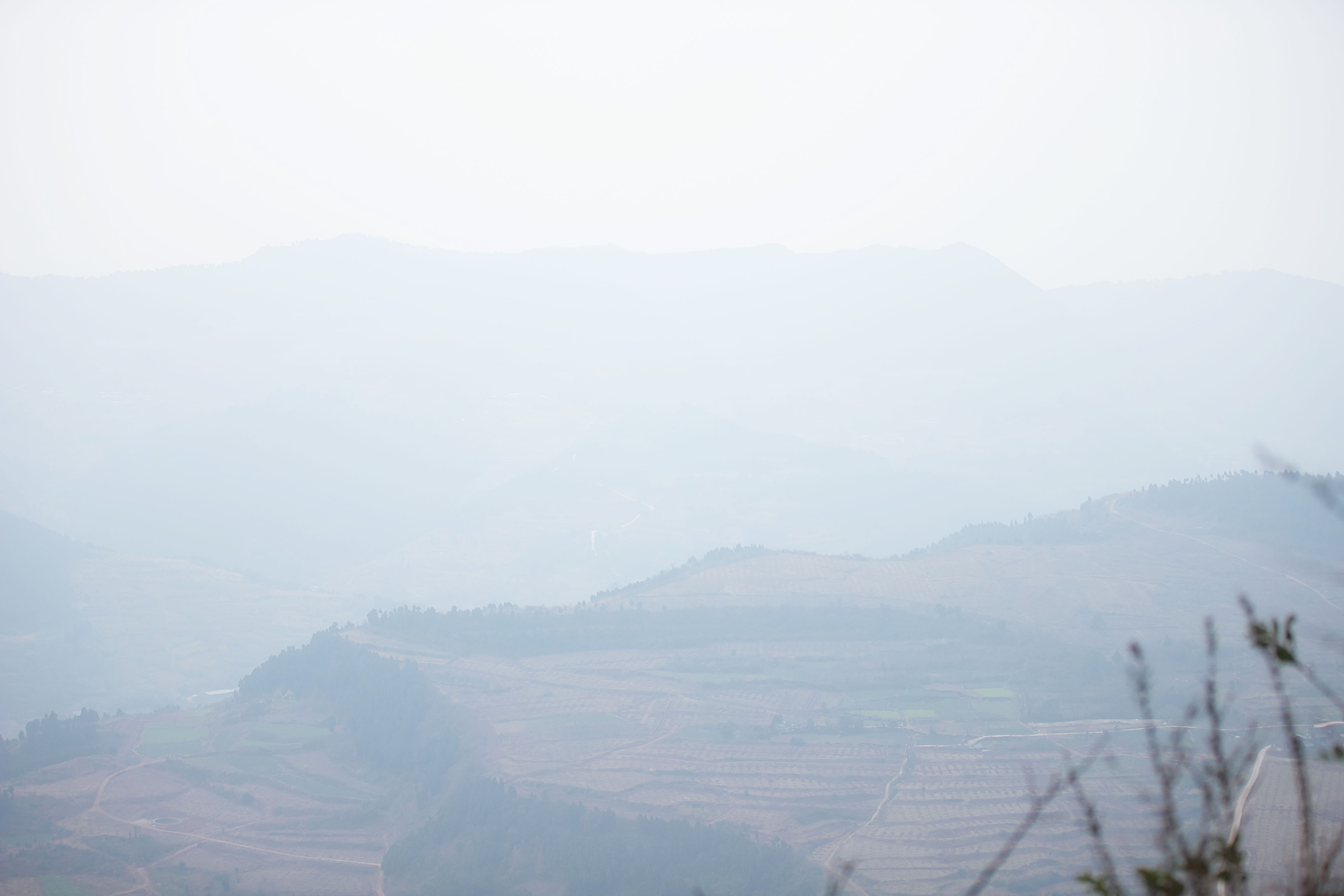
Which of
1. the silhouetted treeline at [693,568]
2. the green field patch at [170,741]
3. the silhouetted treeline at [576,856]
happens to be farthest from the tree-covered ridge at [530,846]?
the silhouetted treeline at [693,568]

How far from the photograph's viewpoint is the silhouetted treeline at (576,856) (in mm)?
28734

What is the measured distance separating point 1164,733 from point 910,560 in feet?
75.8

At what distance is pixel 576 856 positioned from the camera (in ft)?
99.1

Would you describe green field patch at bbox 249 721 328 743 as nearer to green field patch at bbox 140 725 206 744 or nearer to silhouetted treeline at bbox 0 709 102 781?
green field patch at bbox 140 725 206 744

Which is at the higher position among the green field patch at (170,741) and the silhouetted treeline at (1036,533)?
the silhouetted treeline at (1036,533)

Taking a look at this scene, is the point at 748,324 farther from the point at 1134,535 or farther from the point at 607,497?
the point at 1134,535

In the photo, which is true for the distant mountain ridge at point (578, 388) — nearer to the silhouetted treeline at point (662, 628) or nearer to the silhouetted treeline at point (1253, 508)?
the silhouetted treeline at point (1253, 508)

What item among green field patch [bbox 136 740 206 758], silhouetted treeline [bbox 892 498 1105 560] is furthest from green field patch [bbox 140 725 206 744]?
silhouetted treeline [bbox 892 498 1105 560]

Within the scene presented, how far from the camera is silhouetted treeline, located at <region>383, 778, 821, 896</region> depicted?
28.7 meters

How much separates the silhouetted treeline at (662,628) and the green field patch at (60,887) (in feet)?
68.6

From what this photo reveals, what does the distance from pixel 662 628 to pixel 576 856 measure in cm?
2088

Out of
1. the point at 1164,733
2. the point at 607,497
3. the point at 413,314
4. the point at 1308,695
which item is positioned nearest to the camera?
the point at 1164,733

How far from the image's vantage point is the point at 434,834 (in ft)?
107

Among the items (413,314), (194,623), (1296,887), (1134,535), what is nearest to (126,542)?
(194,623)
